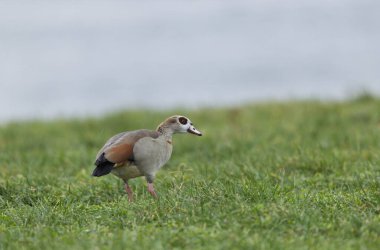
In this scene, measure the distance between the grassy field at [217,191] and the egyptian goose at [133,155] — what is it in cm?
26

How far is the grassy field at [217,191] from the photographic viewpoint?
6059 millimetres

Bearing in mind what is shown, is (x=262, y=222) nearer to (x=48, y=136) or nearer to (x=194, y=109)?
(x=48, y=136)

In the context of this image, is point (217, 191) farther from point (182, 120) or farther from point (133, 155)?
point (182, 120)

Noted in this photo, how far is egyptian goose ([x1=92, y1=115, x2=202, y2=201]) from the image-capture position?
7.09m

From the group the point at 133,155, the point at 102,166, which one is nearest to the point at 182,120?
the point at 133,155

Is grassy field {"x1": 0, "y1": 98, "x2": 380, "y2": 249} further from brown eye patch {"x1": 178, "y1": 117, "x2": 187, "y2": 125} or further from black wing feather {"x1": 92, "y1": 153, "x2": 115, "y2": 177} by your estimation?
brown eye patch {"x1": 178, "y1": 117, "x2": 187, "y2": 125}

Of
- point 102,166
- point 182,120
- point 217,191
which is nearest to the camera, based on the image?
point 217,191

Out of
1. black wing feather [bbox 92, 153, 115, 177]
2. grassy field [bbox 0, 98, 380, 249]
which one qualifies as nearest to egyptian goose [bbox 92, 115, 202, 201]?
black wing feather [bbox 92, 153, 115, 177]

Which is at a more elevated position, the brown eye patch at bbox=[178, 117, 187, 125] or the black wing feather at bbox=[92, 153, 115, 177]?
the brown eye patch at bbox=[178, 117, 187, 125]

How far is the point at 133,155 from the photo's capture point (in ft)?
23.6

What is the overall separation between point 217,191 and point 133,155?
2.67 ft

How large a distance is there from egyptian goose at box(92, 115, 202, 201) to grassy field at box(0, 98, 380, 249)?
0.86 feet

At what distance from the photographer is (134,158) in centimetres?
721

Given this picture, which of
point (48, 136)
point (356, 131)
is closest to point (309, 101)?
point (356, 131)
